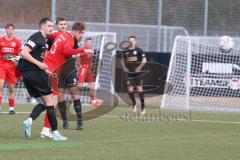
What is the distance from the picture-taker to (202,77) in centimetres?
2231

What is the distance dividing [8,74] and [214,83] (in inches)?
286

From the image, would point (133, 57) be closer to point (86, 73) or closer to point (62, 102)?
point (86, 73)

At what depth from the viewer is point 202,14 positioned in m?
24.4

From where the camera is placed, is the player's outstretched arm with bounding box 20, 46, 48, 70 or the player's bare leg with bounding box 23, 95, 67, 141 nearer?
the player's outstretched arm with bounding box 20, 46, 48, 70

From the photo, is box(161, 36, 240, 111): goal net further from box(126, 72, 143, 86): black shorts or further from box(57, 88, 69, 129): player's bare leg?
box(57, 88, 69, 129): player's bare leg

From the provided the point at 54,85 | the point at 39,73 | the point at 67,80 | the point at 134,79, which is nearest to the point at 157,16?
the point at 134,79

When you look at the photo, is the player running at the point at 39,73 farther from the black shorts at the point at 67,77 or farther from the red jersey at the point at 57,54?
the black shorts at the point at 67,77

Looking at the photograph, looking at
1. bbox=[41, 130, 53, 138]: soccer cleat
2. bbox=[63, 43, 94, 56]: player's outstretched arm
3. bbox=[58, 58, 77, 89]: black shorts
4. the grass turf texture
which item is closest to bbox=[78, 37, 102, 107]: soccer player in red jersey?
the grass turf texture

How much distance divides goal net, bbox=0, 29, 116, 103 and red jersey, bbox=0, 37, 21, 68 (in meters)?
5.13

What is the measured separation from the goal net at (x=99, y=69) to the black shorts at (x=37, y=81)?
1130cm

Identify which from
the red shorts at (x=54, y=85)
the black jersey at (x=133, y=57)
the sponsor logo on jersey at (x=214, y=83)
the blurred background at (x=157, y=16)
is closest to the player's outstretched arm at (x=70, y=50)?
the red shorts at (x=54, y=85)

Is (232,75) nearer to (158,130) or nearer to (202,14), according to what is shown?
(202,14)

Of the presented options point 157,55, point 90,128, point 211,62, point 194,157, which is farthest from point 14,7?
point 194,157

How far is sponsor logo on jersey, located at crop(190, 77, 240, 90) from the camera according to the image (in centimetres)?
2198
